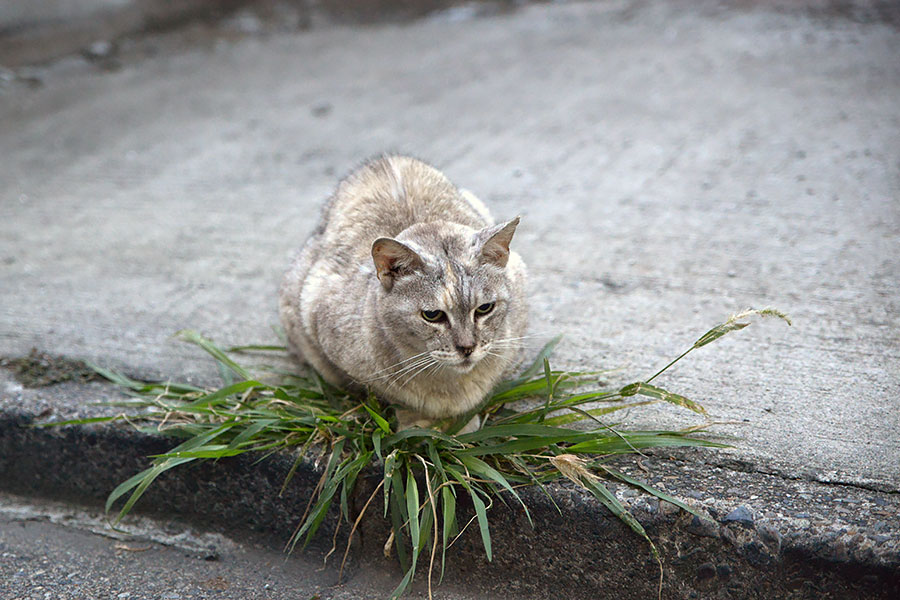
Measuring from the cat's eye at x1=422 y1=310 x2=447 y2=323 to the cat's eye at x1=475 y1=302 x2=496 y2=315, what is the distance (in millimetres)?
107

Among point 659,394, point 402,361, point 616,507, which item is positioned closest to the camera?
point 616,507

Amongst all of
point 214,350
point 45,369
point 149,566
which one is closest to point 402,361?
point 214,350

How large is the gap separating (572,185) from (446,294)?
2.43m

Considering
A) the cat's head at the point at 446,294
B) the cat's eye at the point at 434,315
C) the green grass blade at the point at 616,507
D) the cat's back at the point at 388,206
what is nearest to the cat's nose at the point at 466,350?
the cat's head at the point at 446,294

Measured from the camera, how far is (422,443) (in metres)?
2.53

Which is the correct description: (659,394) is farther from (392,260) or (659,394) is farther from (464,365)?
(392,260)

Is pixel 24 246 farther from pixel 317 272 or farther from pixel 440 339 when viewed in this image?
pixel 440 339

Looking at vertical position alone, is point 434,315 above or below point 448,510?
above

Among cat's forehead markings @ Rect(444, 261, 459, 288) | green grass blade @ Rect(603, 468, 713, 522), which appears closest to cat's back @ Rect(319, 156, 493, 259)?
cat's forehead markings @ Rect(444, 261, 459, 288)

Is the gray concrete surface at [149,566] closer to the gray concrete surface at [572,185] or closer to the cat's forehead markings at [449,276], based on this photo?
the gray concrete surface at [572,185]

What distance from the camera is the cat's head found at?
2.36 meters

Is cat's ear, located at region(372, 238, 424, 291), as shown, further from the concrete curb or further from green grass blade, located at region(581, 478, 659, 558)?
green grass blade, located at region(581, 478, 659, 558)

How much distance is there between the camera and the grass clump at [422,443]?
2365mm

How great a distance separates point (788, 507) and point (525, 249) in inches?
78.5
